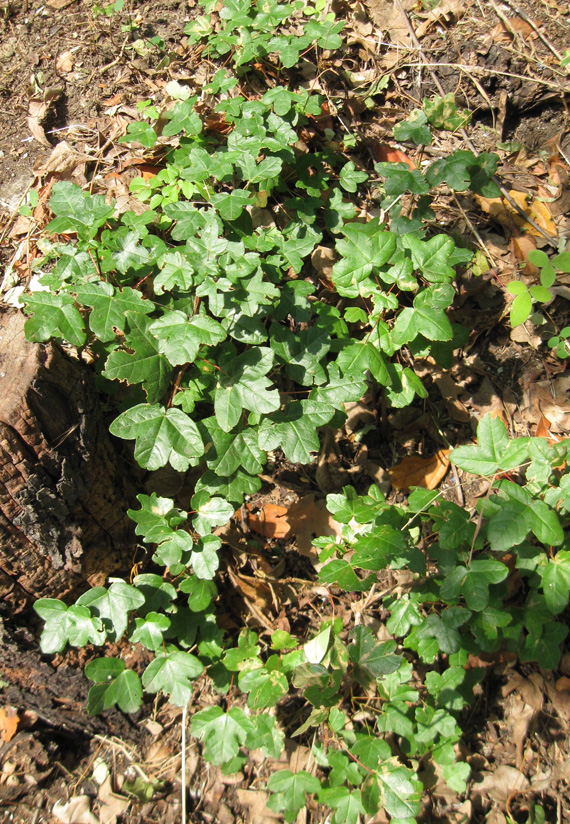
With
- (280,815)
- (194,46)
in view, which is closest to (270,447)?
(280,815)

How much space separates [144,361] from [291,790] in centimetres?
162

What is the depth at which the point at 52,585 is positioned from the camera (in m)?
1.95

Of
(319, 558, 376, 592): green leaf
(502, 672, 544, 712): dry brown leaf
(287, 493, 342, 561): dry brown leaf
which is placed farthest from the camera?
(287, 493, 342, 561): dry brown leaf

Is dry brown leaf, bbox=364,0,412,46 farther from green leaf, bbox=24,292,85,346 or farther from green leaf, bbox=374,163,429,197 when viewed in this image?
green leaf, bbox=24,292,85,346

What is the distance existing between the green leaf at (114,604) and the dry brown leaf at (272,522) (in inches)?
31.7

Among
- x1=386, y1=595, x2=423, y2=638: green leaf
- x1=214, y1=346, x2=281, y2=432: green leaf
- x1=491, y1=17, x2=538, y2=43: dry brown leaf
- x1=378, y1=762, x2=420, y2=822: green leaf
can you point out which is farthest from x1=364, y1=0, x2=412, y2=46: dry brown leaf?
x1=378, y1=762, x2=420, y2=822: green leaf

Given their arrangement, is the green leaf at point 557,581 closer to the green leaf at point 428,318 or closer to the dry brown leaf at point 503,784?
the green leaf at point 428,318

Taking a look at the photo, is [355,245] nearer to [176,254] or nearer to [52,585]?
[176,254]

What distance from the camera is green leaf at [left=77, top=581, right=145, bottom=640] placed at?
5.99 feet

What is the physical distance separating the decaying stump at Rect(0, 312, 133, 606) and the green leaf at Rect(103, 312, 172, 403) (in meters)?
0.26

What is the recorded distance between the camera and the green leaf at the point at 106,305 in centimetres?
173

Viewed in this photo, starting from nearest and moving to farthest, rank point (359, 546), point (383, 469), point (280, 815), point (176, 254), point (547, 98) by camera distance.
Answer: point (176, 254) < point (359, 546) < point (280, 815) < point (383, 469) < point (547, 98)

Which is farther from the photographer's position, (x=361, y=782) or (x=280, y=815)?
(x=280, y=815)

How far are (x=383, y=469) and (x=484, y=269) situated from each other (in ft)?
3.81
